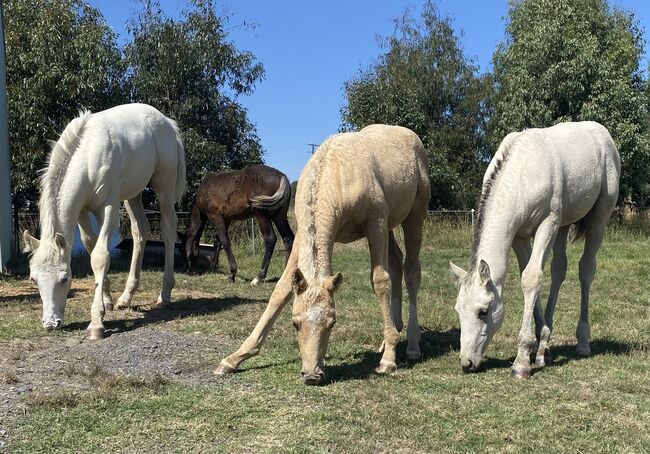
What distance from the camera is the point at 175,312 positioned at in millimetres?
7855

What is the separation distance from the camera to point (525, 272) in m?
5.49

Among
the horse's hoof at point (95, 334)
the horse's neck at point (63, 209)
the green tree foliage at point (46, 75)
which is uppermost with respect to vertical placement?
the green tree foliage at point (46, 75)

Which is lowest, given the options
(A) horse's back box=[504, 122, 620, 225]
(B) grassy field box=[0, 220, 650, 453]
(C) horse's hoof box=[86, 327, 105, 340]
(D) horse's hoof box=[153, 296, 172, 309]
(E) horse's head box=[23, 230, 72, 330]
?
(B) grassy field box=[0, 220, 650, 453]

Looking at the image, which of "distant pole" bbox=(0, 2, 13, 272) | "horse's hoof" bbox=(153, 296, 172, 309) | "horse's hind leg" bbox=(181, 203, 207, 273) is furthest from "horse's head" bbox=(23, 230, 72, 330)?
"distant pole" bbox=(0, 2, 13, 272)

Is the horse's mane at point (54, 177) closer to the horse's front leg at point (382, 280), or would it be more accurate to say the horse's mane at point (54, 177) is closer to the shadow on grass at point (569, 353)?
the horse's front leg at point (382, 280)

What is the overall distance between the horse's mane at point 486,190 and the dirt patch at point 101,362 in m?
2.42

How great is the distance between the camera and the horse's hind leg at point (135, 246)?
8086mm

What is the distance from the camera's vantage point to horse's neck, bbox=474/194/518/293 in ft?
17.4

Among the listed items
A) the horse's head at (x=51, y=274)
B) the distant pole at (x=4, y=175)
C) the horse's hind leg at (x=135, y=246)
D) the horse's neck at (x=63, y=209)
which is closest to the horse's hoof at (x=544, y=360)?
the horse's head at (x=51, y=274)

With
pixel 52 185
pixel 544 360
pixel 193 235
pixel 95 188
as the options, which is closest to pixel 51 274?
pixel 52 185

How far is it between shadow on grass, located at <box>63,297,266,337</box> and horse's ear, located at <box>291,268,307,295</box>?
9.08ft

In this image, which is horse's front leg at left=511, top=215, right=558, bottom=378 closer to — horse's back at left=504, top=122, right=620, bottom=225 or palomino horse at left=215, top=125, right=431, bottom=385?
horse's back at left=504, top=122, right=620, bottom=225

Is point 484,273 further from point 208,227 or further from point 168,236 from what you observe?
point 208,227

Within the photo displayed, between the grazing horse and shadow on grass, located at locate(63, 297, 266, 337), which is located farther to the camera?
the grazing horse
